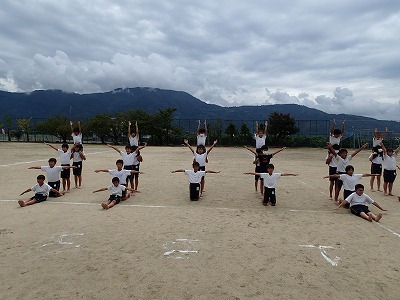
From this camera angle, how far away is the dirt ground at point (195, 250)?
157 inches

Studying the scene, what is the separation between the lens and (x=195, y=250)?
519 centimetres

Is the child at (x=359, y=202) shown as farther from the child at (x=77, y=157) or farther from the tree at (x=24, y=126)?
the tree at (x=24, y=126)

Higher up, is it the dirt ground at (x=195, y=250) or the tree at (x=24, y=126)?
the tree at (x=24, y=126)

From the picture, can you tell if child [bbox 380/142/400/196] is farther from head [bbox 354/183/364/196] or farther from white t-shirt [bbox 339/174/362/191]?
head [bbox 354/183/364/196]

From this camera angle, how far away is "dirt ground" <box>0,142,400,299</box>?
3.98 metres

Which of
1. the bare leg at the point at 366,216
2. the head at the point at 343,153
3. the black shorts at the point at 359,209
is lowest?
the bare leg at the point at 366,216

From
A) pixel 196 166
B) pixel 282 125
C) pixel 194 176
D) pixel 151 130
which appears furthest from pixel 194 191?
pixel 151 130

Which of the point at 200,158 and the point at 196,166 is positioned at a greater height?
the point at 200,158

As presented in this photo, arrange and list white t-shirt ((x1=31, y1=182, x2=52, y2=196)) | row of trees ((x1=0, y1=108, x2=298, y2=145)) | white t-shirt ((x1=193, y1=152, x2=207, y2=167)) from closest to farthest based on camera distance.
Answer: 1. white t-shirt ((x1=31, y1=182, x2=52, y2=196))
2. white t-shirt ((x1=193, y1=152, x2=207, y2=167))
3. row of trees ((x1=0, y1=108, x2=298, y2=145))

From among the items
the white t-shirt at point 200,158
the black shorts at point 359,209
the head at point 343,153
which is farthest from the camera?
the white t-shirt at point 200,158

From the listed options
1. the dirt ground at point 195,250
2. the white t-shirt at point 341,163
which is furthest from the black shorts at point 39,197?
the white t-shirt at point 341,163

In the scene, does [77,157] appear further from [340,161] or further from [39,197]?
[340,161]

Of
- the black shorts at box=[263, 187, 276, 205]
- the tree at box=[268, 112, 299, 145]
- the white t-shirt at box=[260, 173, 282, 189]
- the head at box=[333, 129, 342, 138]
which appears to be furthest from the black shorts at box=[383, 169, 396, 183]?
the tree at box=[268, 112, 299, 145]

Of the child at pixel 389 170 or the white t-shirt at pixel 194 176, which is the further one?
the child at pixel 389 170
